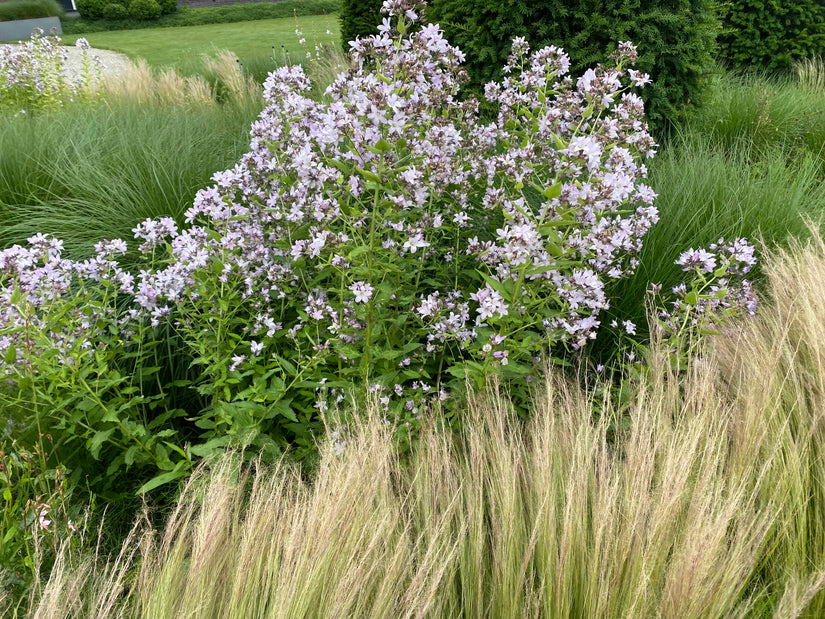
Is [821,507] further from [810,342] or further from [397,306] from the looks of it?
[397,306]

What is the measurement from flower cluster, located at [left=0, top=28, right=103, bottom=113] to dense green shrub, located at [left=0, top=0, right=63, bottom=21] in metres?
29.2

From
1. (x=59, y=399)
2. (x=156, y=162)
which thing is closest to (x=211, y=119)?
(x=156, y=162)

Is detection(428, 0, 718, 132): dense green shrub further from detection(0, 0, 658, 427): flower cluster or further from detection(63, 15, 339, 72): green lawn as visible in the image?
detection(63, 15, 339, 72): green lawn

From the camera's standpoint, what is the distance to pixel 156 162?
4203 millimetres

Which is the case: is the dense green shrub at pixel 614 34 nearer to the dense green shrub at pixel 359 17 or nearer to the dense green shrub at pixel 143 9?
the dense green shrub at pixel 359 17

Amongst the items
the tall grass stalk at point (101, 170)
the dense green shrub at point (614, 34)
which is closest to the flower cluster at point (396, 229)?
the tall grass stalk at point (101, 170)

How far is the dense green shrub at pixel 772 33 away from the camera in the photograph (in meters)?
8.22

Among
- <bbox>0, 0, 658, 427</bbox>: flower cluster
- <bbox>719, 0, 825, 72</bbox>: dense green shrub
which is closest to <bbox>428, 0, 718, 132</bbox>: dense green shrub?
<bbox>0, 0, 658, 427</bbox>: flower cluster

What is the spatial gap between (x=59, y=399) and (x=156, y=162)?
2.43 m

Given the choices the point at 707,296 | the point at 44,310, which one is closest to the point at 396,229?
the point at 707,296

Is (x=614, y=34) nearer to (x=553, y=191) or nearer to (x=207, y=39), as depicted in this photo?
(x=553, y=191)

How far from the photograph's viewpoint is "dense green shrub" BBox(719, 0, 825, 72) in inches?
324

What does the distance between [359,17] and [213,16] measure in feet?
84.8

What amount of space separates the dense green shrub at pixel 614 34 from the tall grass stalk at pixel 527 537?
11.4ft
